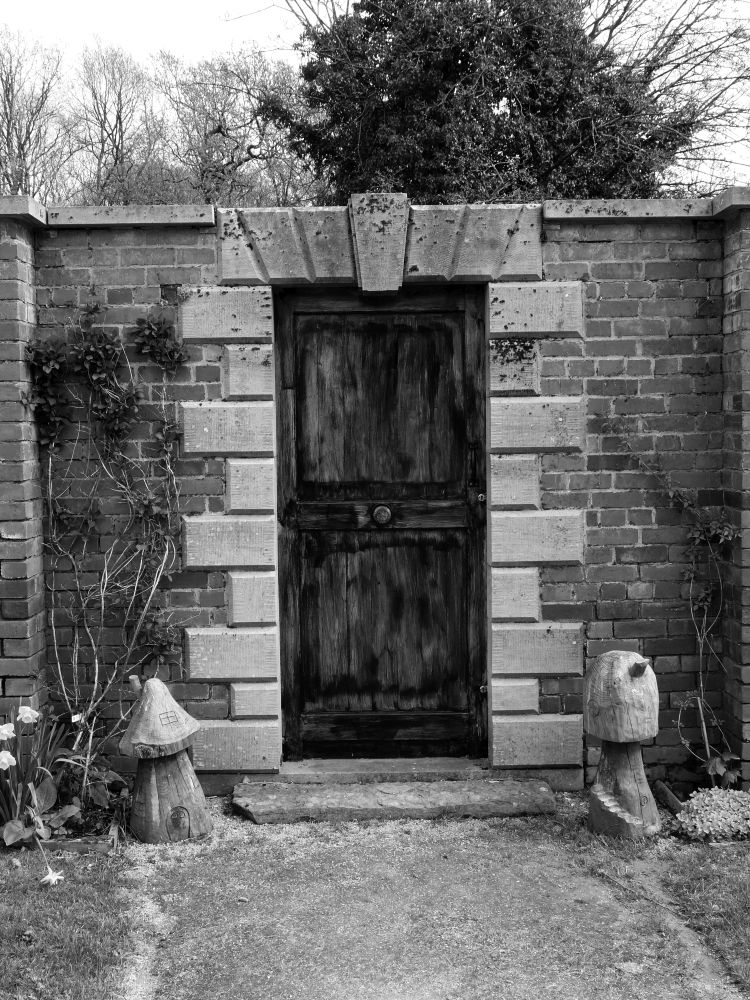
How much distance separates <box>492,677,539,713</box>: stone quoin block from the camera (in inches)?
175

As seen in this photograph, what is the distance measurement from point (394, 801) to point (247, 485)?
5.57ft

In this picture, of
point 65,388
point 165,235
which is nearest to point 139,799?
point 65,388

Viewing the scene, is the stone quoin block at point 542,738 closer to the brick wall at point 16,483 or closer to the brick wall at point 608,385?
the brick wall at point 608,385

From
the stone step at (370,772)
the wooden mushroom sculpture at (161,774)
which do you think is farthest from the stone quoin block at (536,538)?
the wooden mushroom sculpture at (161,774)

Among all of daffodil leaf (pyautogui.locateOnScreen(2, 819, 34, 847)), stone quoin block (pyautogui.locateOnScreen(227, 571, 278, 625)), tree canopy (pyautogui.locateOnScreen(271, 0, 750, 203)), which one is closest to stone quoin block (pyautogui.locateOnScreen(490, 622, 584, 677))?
stone quoin block (pyautogui.locateOnScreen(227, 571, 278, 625))

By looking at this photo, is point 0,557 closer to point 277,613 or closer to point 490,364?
point 277,613

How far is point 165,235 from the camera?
4355mm

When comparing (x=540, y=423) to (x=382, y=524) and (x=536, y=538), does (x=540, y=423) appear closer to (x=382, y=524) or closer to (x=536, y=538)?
(x=536, y=538)

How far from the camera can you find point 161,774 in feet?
13.2

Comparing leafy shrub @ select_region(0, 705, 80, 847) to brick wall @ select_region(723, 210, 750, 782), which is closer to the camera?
leafy shrub @ select_region(0, 705, 80, 847)

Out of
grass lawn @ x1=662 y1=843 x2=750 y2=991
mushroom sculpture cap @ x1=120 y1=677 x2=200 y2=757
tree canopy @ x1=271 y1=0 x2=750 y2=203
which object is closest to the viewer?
grass lawn @ x1=662 y1=843 x2=750 y2=991

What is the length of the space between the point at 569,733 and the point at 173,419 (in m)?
2.53

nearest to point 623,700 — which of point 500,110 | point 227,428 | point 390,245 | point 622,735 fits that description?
point 622,735

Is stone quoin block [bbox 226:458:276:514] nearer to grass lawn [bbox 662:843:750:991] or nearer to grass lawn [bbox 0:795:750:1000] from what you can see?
grass lawn [bbox 0:795:750:1000]
